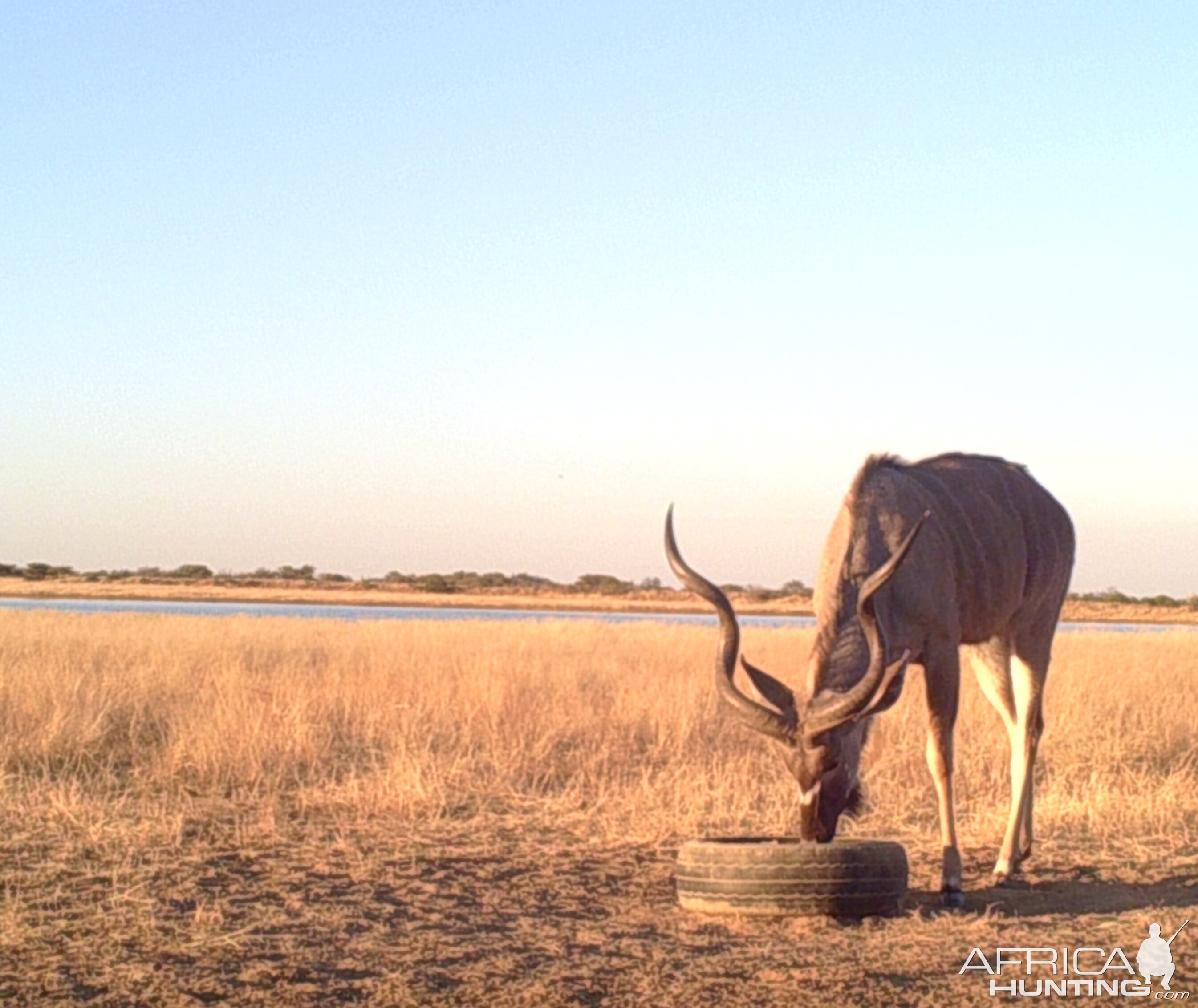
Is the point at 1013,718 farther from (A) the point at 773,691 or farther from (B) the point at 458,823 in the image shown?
(B) the point at 458,823

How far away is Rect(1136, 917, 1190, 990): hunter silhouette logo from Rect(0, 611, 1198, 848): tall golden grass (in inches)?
90.2

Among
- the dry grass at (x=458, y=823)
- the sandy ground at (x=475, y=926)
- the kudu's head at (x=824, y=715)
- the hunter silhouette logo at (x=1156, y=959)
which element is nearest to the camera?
the sandy ground at (x=475, y=926)

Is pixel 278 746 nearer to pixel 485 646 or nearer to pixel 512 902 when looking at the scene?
pixel 512 902

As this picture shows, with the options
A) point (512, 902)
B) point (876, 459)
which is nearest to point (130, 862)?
point (512, 902)

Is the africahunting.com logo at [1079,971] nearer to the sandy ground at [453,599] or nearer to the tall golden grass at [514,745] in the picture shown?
the tall golden grass at [514,745]

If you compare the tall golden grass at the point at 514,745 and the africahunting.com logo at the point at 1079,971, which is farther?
the tall golden grass at the point at 514,745

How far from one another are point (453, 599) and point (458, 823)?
76.3 m

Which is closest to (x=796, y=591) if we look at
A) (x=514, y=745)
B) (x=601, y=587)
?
(x=601, y=587)

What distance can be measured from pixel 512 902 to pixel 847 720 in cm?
184

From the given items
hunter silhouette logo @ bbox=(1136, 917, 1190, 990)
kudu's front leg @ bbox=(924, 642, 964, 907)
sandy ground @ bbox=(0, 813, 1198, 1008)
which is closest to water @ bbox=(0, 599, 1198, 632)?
sandy ground @ bbox=(0, 813, 1198, 1008)

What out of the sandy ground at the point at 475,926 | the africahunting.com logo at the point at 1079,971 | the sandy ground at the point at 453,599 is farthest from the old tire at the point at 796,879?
the sandy ground at the point at 453,599

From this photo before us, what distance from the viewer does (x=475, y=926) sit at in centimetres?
655

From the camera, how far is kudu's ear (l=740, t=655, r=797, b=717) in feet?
23.7

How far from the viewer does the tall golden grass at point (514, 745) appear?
9.55m
